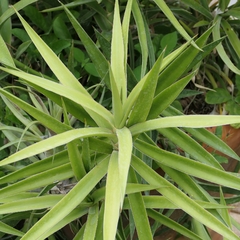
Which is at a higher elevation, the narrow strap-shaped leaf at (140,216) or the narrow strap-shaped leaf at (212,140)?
the narrow strap-shaped leaf at (212,140)

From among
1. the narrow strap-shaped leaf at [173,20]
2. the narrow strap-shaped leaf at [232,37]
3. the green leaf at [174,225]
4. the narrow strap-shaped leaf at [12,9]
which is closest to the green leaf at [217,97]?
the narrow strap-shaped leaf at [232,37]

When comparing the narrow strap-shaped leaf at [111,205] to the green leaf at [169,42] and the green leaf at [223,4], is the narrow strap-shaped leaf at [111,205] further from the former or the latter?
the green leaf at [223,4]

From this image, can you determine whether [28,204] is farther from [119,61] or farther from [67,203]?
[119,61]

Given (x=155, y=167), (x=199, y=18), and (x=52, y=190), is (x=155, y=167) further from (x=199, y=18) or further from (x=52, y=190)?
(x=199, y=18)

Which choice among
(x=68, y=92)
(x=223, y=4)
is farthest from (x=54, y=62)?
(x=223, y=4)

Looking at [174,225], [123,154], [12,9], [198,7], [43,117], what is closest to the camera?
[123,154]

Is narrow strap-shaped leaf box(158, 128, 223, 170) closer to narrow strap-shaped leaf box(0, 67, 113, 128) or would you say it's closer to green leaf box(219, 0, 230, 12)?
narrow strap-shaped leaf box(0, 67, 113, 128)

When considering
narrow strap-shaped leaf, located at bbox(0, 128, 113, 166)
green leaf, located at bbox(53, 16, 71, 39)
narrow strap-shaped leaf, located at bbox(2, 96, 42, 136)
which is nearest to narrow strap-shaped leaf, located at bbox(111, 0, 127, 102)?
narrow strap-shaped leaf, located at bbox(0, 128, 113, 166)
